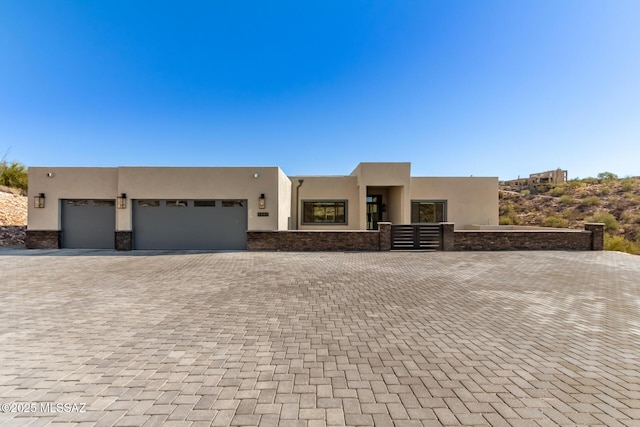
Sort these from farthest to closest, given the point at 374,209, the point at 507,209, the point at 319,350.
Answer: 1. the point at 507,209
2. the point at 374,209
3. the point at 319,350

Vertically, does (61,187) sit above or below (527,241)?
above

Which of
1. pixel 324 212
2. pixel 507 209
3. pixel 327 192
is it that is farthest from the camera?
pixel 507 209

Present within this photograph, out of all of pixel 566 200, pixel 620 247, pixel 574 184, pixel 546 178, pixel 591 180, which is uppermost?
pixel 546 178

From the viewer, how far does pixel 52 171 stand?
11.7 meters

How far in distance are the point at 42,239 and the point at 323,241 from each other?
12378mm

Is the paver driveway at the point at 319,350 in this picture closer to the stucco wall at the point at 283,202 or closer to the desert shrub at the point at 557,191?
the stucco wall at the point at 283,202

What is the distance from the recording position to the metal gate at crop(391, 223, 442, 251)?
11828 millimetres

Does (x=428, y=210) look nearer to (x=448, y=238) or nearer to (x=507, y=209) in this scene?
(x=448, y=238)

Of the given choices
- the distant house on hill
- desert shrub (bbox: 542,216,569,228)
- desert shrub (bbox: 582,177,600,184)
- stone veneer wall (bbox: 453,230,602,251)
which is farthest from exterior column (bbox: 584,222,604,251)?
desert shrub (bbox: 582,177,600,184)

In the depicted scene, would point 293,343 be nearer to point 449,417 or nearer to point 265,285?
point 449,417

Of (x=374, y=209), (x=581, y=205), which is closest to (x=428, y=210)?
(x=374, y=209)

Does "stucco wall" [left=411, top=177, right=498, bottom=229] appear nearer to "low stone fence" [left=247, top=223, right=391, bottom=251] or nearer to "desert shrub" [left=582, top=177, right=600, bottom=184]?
"low stone fence" [left=247, top=223, right=391, bottom=251]

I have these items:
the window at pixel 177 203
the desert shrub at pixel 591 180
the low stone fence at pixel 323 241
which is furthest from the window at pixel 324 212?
the desert shrub at pixel 591 180

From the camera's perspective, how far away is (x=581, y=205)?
24.9 metres
